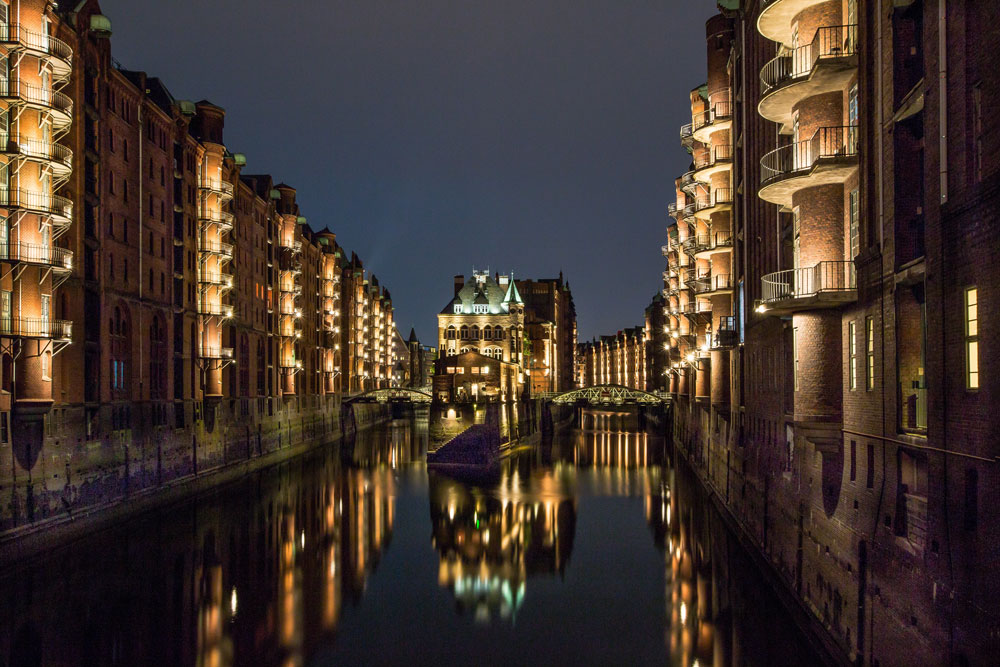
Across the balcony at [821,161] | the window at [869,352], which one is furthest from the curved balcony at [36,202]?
the window at [869,352]

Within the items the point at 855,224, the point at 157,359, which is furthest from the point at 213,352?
the point at 855,224

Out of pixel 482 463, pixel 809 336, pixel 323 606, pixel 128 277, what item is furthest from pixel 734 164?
pixel 482 463

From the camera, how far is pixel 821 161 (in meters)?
19.3

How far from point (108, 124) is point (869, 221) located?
34.3 meters

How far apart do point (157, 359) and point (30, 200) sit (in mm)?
15799

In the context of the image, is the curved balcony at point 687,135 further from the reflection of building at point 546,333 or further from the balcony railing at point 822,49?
the reflection of building at point 546,333

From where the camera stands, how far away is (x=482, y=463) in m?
67.9

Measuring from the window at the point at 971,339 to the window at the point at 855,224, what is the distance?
6.05m

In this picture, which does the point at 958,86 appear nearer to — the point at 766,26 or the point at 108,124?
the point at 766,26

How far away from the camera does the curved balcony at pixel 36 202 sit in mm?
31500

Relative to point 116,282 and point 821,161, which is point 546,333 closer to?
point 116,282

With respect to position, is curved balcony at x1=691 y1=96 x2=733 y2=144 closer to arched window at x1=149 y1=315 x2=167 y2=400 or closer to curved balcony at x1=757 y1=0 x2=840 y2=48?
curved balcony at x1=757 y1=0 x2=840 y2=48

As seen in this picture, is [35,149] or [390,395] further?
[390,395]

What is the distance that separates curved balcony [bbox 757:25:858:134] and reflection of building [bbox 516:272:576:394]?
116923 mm
